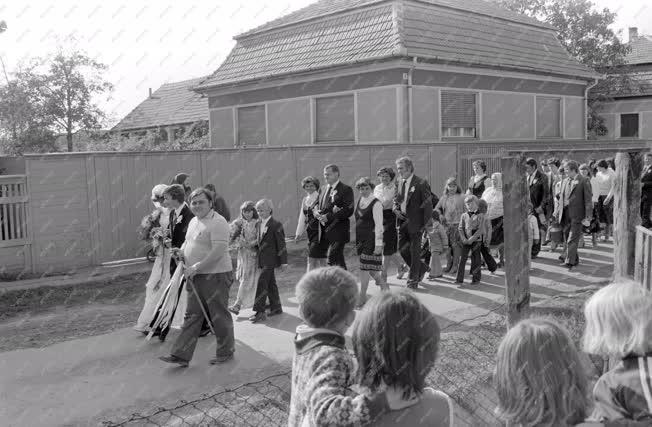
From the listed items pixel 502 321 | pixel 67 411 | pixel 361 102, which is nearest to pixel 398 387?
pixel 67 411

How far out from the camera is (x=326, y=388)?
2.67 meters

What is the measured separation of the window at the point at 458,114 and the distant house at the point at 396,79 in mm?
35

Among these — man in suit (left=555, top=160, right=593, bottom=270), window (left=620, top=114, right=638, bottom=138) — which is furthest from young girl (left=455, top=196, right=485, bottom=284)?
window (left=620, top=114, right=638, bottom=138)

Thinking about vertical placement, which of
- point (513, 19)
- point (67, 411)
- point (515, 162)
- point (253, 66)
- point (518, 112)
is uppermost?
point (513, 19)

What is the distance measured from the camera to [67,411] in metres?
5.53

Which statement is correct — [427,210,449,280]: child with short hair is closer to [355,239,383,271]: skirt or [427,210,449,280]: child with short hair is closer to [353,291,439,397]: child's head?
[355,239,383,271]: skirt

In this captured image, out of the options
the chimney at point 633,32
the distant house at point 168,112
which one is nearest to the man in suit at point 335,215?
the distant house at point 168,112

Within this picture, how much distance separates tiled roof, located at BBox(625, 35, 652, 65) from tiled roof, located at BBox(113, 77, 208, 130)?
21.8 m

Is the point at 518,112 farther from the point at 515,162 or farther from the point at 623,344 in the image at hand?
the point at 623,344

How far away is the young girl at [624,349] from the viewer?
8.77ft

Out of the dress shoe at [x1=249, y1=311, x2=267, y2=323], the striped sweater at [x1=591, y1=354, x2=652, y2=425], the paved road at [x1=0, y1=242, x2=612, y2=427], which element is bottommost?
the paved road at [x1=0, y1=242, x2=612, y2=427]

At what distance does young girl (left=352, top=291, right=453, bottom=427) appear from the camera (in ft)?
8.27

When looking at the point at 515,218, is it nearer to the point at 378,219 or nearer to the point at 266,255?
the point at 378,219

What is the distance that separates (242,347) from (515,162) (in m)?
3.42
